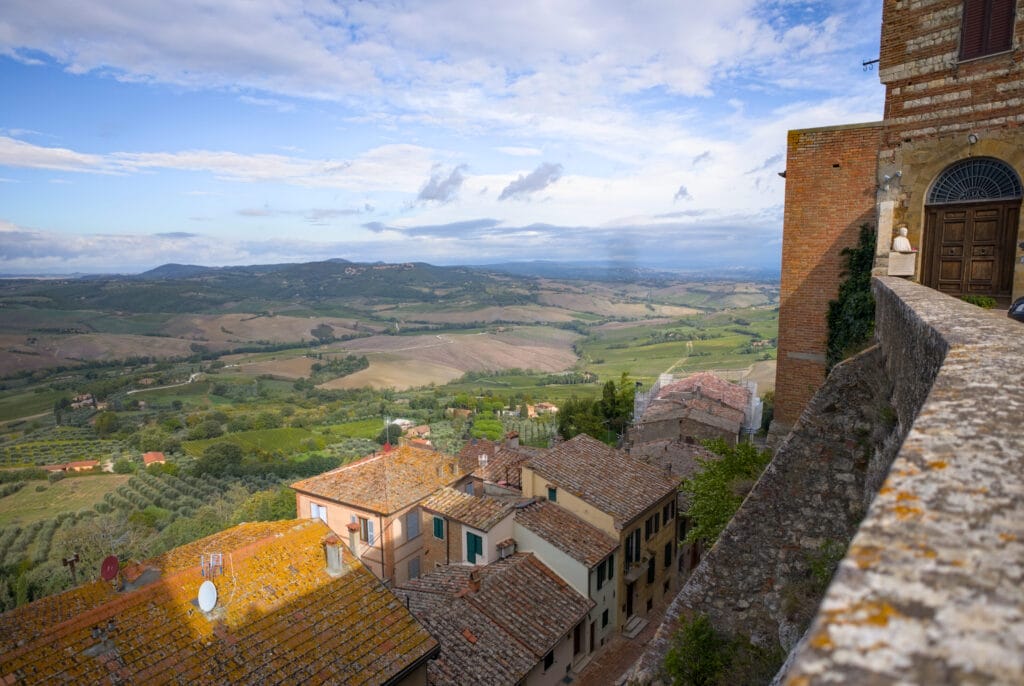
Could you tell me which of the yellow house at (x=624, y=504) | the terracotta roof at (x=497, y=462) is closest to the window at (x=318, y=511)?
the terracotta roof at (x=497, y=462)

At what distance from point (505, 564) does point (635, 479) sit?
22.3 ft

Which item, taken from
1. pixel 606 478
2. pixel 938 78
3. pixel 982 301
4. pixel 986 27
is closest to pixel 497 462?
pixel 606 478

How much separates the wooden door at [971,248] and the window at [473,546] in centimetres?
1549

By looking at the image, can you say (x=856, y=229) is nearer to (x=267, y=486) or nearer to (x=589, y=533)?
(x=589, y=533)

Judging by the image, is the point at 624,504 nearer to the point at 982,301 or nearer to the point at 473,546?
the point at 473,546

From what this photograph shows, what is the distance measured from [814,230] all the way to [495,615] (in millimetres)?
13020

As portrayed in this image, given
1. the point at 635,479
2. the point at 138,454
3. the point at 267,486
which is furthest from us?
the point at 138,454

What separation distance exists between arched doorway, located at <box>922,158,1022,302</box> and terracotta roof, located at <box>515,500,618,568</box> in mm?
12540

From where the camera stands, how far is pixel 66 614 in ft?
38.9

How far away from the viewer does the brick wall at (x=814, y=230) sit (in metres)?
11.5

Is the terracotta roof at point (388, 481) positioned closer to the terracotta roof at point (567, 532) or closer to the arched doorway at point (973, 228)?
the terracotta roof at point (567, 532)

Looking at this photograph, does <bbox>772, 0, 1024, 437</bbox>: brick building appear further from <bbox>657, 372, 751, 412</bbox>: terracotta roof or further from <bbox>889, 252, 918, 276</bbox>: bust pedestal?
<bbox>657, 372, 751, 412</bbox>: terracotta roof

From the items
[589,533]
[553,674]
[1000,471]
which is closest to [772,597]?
[1000,471]

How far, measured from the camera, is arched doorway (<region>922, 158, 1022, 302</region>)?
10.5m
